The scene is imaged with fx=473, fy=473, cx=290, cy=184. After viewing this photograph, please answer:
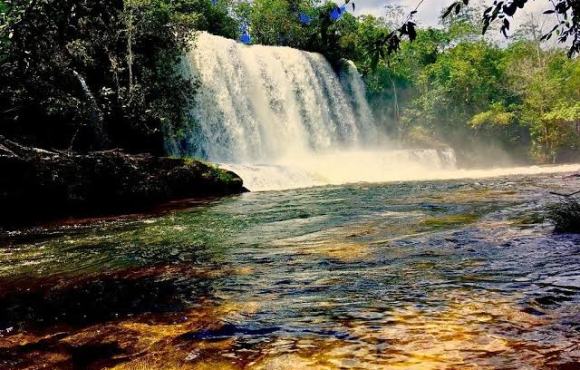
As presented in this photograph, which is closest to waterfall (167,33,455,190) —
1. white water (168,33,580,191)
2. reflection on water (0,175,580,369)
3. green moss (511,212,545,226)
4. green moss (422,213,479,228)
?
white water (168,33,580,191)

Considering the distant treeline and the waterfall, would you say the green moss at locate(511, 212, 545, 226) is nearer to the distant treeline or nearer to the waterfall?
the distant treeline

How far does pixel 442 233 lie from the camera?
701 cm

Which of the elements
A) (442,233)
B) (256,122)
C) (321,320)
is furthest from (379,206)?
(256,122)

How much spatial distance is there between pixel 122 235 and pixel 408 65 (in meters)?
40.6

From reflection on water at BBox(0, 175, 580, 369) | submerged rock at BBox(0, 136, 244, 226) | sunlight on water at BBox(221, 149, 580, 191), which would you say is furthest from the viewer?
sunlight on water at BBox(221, 149, 580, 191)

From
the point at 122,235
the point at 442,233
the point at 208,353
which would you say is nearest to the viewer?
the point at 208,353

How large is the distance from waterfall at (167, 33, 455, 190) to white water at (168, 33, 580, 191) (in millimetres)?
50

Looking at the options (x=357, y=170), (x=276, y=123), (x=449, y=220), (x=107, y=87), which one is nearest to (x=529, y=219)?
(x=449, y=220)

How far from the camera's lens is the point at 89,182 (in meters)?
14.3

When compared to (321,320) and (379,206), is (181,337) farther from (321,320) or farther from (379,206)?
→ (379,206)

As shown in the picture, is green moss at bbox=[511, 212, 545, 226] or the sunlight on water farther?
the sunlight on water

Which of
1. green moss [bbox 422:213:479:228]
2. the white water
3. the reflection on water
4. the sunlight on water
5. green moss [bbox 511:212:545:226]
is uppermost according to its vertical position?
the white water

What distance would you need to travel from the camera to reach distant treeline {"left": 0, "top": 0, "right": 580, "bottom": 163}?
53.5 ft

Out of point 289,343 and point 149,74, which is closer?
point 289,343
